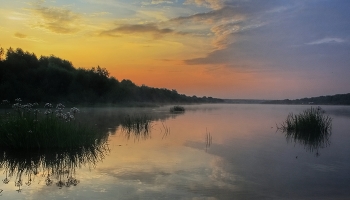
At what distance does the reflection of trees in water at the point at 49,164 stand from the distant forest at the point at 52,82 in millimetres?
26243

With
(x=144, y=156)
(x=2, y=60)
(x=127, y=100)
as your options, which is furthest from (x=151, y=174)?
(x=127, y=100)

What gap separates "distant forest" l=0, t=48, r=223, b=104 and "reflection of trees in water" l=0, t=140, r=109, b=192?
26.2m

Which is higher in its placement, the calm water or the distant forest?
the distant forest

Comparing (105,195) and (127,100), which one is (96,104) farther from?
(105,195)

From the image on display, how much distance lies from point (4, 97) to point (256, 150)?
93.9ft

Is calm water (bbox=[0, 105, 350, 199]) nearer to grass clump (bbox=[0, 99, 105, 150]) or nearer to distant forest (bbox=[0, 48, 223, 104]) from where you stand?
grass clump (bbox=[0, 99, 105, 150])

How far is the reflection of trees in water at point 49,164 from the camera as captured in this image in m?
6.40

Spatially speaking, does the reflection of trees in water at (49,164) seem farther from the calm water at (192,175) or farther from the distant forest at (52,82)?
the distant forest at (52,82)

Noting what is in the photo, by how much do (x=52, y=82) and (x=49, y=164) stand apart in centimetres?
3669

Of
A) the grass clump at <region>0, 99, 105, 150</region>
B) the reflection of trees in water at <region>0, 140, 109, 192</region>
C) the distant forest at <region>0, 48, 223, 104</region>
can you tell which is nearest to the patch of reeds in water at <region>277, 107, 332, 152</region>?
the reflection of trees in water at <region>0, 140, 109, 192</region>

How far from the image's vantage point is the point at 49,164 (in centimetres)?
769

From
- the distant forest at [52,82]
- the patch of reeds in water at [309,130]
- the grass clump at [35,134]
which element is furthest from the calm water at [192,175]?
the distant forest at [52,82]

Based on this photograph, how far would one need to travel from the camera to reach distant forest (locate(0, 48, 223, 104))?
35.7m

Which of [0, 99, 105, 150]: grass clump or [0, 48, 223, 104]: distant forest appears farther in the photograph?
[0, 48, 223, 104]: distant forest
